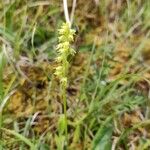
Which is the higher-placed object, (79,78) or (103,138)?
(79,78)

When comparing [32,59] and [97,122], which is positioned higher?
[32,59]

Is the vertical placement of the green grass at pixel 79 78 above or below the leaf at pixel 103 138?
above

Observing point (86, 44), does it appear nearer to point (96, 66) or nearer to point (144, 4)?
point (96, 66)

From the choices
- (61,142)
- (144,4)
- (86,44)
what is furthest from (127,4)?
(61,142)

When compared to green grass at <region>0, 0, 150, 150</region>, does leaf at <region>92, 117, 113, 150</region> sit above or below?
below

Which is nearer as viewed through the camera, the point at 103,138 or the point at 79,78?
the point at 103,138
